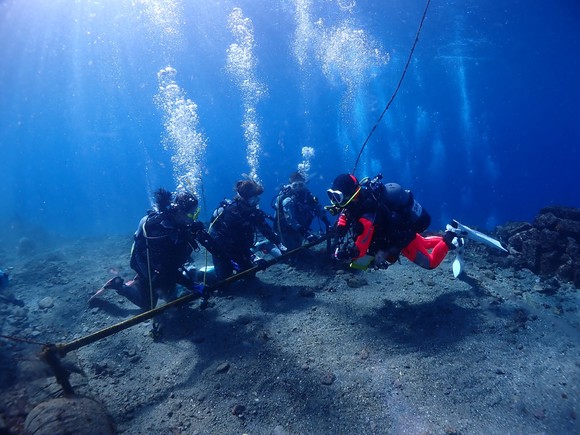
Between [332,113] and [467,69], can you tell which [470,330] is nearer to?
[467,69]

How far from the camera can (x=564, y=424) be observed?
10.4 feet

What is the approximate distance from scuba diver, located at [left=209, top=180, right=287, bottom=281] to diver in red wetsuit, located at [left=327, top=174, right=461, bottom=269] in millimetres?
2325

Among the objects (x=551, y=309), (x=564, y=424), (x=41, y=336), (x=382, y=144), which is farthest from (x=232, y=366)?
(x=382, y=144)

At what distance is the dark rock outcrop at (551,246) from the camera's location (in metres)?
6.83

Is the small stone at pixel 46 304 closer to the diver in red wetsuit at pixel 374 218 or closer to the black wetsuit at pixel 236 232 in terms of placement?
the black wetsuit at pixel 236 232

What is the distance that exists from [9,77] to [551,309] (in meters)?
44.8

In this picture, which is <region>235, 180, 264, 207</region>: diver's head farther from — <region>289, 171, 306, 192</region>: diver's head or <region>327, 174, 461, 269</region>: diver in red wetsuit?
<region>327, 174, 461, 269</region>: diver in red wetsuit

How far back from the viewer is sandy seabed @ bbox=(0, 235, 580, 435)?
11.2 ft

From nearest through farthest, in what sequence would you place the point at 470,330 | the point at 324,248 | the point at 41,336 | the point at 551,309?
the point at 470,330
the point at 551,309
the point at 41,336
the point at 324,248

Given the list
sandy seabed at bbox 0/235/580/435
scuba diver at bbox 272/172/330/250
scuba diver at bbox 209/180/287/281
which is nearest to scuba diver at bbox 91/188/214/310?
sandy seabed at bbox 0/235/580/435

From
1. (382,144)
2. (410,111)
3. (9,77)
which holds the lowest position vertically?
(382,144)

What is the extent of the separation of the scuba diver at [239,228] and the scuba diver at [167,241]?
36.7 inches

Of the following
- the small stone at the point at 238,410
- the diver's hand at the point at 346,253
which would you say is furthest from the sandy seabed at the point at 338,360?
the diver's hand at the point at 346,253

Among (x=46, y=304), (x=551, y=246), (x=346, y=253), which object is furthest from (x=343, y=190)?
(x=46, y=304)
